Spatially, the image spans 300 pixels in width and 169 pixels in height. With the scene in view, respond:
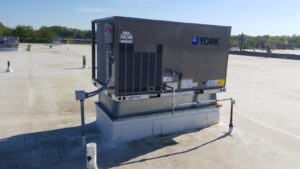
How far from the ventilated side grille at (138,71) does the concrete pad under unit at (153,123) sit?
2.42 feet

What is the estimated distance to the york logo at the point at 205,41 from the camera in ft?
20.7

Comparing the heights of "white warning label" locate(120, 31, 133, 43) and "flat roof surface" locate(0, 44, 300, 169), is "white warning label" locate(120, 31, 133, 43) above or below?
above

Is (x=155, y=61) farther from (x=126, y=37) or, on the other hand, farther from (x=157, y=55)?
(x=126, y=37)

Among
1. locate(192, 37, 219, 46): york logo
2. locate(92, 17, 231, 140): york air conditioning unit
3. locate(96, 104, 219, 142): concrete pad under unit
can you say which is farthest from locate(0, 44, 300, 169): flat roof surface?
locate(192, 37, 219, 46): york logo

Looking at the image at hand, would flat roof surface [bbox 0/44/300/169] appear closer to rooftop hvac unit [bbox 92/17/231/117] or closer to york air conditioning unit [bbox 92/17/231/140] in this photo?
york air conditioning unit [bbox 92/17/231/140]

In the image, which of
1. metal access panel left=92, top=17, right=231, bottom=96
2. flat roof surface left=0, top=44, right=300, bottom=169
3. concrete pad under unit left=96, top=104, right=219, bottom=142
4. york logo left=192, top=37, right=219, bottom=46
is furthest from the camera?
york logo left=192, top=37, right=219, bottom=46

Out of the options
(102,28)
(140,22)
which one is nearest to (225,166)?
(140,22)

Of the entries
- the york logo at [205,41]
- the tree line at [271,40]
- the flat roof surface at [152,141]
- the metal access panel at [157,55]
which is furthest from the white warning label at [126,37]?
the tree line at [271,40]

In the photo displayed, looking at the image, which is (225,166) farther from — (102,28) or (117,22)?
(102,28)

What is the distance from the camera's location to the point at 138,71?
5707mm

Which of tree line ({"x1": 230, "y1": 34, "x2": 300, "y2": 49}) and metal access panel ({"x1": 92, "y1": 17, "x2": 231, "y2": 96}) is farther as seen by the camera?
tree line ({"x1": 230, "y1": 34, "x2": 300, "y2": 49})

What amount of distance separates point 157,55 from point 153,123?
1650mm

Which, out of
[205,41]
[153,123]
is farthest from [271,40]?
[153,123]

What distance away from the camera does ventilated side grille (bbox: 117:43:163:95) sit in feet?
18.0
